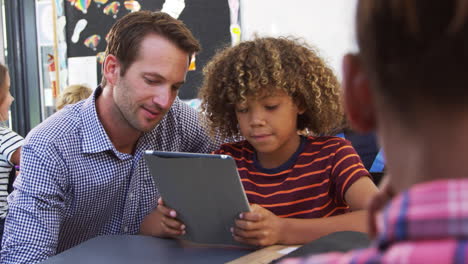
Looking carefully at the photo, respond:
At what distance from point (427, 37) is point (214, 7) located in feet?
8.27

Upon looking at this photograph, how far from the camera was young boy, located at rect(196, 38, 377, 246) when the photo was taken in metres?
1.23

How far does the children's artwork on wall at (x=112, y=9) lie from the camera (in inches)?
122

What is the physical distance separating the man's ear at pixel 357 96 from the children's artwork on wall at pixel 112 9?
2.88 metres

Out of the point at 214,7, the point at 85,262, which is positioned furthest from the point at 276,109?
the point at 214,7

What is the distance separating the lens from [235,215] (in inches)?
41.3

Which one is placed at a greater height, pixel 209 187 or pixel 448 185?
pixel 448 185

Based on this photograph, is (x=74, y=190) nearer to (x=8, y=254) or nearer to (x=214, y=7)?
(x=8, y=254)

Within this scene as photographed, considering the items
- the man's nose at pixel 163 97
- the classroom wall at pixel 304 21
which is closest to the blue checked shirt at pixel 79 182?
the man's nose at pixel 163 97

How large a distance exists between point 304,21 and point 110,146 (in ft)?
4.44

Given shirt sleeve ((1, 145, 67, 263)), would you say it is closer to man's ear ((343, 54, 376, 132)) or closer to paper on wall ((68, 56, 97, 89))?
man's ear ((343, 54, 376, 132))

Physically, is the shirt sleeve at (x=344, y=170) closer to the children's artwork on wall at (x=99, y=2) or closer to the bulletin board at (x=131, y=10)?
the bulletin board at (x=131, y=10)

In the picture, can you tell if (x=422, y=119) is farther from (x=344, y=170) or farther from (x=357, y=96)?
(x=344, y=170)

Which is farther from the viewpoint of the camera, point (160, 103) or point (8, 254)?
point (160, 103)

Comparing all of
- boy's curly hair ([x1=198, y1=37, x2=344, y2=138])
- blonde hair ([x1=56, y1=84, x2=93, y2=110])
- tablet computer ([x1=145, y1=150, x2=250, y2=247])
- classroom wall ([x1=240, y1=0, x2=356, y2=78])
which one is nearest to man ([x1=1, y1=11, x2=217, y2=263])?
boy's curly hair ([x1=198, y1=37, x2=344, y2=138])
